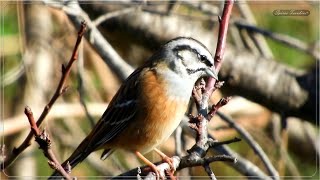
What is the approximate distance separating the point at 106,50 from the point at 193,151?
4.62 feet

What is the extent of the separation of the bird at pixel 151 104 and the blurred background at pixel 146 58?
781mm

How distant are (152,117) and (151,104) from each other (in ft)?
0.23

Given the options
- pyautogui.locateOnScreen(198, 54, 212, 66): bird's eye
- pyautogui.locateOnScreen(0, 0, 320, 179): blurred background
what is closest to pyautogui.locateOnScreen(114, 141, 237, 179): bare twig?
pyautogui.locateOnScreen(198, 54, 212, 66): bird's eye

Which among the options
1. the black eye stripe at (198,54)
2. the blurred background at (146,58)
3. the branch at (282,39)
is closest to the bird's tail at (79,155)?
the black eye stripe at (198,54)

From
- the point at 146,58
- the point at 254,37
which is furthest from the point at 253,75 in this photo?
the point at 146,58

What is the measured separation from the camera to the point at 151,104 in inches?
145

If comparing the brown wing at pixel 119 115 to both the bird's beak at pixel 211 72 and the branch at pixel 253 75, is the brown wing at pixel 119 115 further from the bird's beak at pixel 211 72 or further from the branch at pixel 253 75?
the branch at pixel 253 75

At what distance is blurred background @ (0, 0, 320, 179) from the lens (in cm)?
476

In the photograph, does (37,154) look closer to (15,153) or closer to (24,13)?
(24,13)

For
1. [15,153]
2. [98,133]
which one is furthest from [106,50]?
[15,153]

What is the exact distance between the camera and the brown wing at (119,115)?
3740 millimetres

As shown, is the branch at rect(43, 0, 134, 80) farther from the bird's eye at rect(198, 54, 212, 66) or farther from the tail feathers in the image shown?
the bird's eye at rect(198, 54, 212, 66)

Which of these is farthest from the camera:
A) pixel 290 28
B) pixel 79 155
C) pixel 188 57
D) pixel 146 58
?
pixel 290 28

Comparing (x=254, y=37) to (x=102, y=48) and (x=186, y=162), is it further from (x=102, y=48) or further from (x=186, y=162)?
(x=186, y=162)
